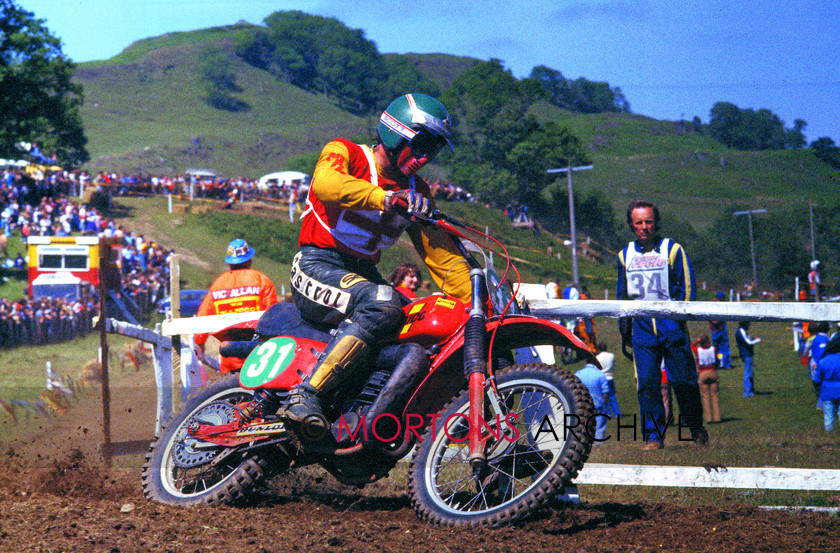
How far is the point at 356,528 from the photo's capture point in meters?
4.05

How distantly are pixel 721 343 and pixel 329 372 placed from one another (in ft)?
52.8

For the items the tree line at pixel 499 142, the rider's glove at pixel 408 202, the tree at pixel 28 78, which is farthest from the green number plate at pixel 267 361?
the tree at pixel 28 78

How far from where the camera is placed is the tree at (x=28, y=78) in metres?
48.5

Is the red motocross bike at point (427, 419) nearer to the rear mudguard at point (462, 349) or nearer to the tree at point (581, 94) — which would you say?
the rear mudguard at point (462, 349)

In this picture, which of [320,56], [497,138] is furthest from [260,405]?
[320,56]

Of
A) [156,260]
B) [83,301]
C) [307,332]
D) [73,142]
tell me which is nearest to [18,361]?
[83,301]

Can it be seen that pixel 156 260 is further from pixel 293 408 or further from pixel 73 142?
pixel 73 142

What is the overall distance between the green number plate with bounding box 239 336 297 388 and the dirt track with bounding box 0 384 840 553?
71 cm

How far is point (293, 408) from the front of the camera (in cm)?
432

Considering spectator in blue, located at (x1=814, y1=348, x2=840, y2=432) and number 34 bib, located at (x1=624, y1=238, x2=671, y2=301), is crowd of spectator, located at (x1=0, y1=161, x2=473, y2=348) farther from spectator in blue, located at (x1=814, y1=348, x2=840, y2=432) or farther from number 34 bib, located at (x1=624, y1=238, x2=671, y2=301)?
number 34 bib, located at (x1=624, y1=238, x2=671, y2=301)

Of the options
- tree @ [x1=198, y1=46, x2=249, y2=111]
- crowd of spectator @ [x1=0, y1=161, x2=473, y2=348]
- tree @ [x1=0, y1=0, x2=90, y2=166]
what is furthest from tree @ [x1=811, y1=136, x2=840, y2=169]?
tree @ [x1=198, y1=46, x2=249, y2=111]

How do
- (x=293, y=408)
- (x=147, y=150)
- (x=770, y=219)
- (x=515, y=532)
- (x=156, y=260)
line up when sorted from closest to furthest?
(x=515, y=532)
(x=293, y=408)
(x=156, y=260)
(x=770, y=219)
(x=147, y=150)

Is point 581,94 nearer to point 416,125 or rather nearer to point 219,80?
point 219,80

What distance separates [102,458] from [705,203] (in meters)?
95.0
